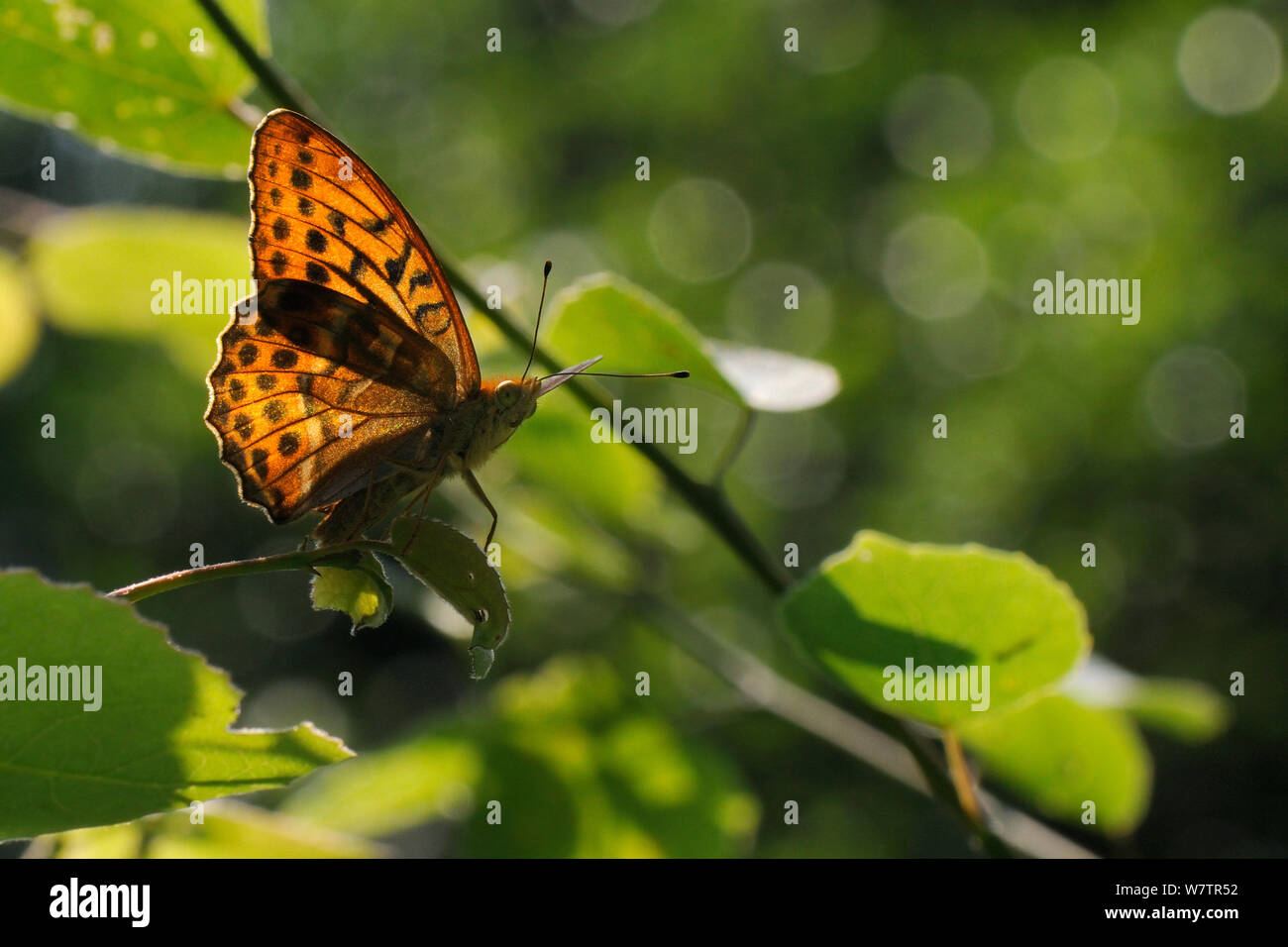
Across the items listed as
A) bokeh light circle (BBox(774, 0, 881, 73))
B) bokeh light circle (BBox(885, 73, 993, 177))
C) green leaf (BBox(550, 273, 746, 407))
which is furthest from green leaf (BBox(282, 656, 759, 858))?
bokeh light circle (BBox(774, 0, 881, 73))

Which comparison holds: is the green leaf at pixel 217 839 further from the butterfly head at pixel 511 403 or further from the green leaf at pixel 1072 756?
the green leaf at pixel 1072 756

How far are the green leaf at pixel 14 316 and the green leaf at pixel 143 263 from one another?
75 millimetres

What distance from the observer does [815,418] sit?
15.1 feet

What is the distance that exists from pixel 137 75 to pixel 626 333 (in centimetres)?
71

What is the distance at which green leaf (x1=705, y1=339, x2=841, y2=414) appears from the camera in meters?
1.24

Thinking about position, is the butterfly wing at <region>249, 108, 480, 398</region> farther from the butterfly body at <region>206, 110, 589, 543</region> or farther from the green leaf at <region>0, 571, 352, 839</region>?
the green leaf at <region>0, 571, 352, 839</region>

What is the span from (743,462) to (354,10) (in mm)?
3392

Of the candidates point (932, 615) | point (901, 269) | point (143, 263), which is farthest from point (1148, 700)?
point (901, 269)

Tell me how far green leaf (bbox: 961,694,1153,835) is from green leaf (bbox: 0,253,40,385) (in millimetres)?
1831

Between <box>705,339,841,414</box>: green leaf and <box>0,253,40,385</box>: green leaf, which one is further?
<box>0,253,40,385</box>: green leaf

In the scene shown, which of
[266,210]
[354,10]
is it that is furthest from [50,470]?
[266,210]

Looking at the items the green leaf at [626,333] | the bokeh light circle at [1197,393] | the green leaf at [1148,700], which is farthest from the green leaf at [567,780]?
the bokeh light circle at [1197,393]

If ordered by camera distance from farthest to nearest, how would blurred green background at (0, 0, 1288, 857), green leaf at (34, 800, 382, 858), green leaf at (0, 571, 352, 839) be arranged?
blurred green background at (0, 0, 1288, 857)
green leaf at (34, 800, 382, 858)
green leaf at (0, 571, 352, 839)

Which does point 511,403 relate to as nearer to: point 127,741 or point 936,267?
point 127,741
